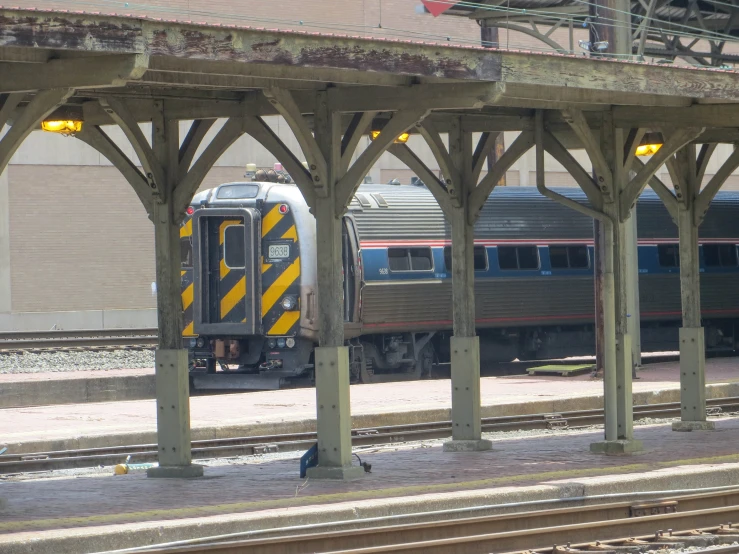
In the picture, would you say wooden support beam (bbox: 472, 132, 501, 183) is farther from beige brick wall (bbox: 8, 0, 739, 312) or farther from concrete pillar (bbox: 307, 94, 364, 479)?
beige brick wall (bbox: 8, 0, 739, 312)

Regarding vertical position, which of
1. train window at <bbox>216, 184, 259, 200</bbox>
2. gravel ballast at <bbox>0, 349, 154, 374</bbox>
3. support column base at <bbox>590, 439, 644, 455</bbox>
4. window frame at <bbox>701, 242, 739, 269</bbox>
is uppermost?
train window at <bbox>216, 184, 259, 200</bbox>

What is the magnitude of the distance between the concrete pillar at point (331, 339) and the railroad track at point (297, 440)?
2.93 meters

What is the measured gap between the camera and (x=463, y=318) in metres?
13.8

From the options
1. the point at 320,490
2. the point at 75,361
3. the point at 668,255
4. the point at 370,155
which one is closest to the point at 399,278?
the point at 668,255

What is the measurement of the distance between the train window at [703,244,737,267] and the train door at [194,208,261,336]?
9.37 meters

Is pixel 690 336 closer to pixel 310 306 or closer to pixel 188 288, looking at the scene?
pixel 310 306

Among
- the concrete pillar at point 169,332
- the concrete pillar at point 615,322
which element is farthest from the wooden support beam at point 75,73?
the concrete pillar at point 615,322

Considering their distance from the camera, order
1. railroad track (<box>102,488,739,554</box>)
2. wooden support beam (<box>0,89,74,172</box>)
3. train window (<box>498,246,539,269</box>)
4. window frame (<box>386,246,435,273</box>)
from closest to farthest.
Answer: railroad track (<box>102,488,739,554</box>), wooden support beam (<box>0,89,74,172</box>), window frame (<box>386,246,435,273</box>), train window (<box>498,246,539,269</box>)

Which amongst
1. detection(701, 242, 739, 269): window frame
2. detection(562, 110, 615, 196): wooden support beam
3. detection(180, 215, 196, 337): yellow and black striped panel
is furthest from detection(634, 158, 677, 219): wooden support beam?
detection(701, 242, 739, 269): window frame

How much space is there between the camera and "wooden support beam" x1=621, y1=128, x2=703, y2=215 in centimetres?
1323

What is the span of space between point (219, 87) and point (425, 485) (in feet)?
12.1

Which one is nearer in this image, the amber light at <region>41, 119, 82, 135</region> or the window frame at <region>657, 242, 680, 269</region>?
the amber light at <region>41, 119, 82, 135</region>

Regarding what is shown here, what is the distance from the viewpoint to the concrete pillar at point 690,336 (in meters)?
15.2

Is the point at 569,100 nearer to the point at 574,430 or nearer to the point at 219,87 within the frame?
the point at 219,87
